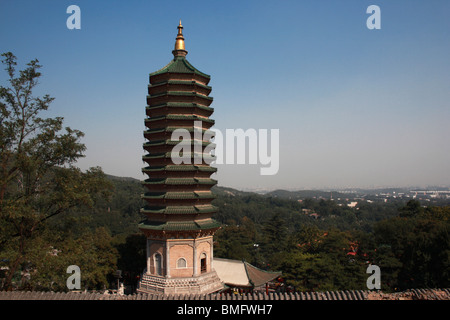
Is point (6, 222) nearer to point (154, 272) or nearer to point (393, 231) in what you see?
point (154, 272)

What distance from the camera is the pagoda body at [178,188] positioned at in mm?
19484

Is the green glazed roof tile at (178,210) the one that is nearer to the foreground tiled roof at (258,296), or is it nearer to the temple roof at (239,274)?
the temple roof at (239,274)

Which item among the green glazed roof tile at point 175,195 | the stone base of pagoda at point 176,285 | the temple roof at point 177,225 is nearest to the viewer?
the stone base of pagoda at point 176,285

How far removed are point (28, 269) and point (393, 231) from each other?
32719 millimetres

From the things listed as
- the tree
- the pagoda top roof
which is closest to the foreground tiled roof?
the tree

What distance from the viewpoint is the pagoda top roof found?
21.8 meters

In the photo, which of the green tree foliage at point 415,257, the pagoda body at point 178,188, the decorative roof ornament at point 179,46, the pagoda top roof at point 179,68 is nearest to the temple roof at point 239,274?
the pagoda body at point 178,188

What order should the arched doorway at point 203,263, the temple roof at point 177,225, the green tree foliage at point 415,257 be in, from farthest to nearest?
the green tree foliage at point 415,257 → the arched doorway at point 203,263 → the temple roof at point 177,225

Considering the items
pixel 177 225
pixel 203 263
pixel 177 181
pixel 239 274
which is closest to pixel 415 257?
pixel 239 274

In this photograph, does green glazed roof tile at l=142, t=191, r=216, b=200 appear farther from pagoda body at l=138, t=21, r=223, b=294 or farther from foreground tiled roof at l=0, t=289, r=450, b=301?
foreground tiled roof at l=0, t=289, r=450, b=301

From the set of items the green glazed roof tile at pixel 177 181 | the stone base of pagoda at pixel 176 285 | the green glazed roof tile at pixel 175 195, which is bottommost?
the stone base of pagoda at pixel 176 285

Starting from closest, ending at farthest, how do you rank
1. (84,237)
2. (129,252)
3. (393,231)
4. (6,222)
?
(6,222)
(84,237)
(129,252)
(393,231)
